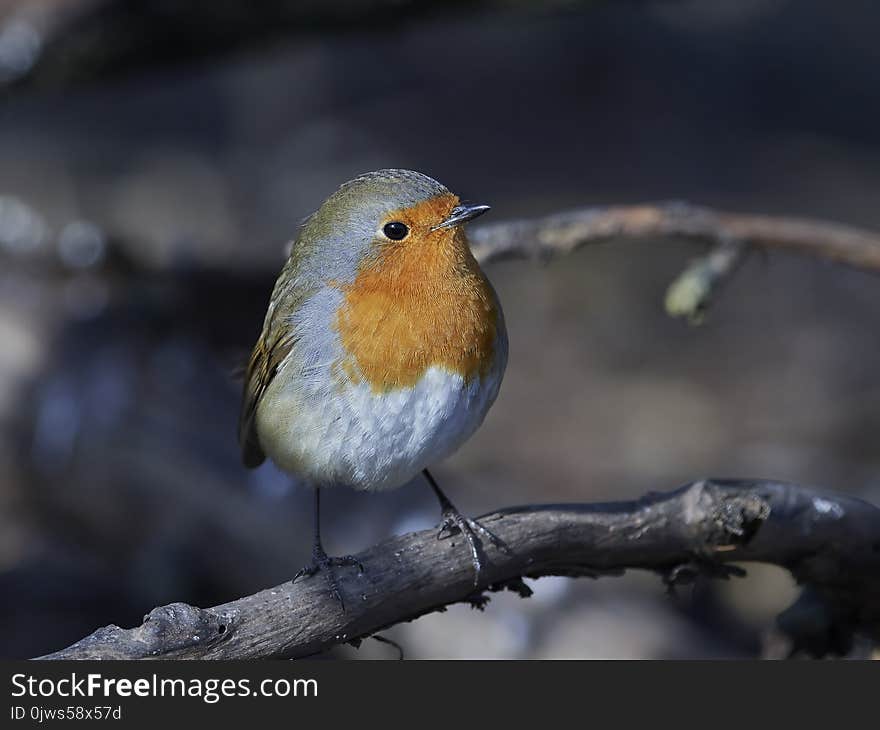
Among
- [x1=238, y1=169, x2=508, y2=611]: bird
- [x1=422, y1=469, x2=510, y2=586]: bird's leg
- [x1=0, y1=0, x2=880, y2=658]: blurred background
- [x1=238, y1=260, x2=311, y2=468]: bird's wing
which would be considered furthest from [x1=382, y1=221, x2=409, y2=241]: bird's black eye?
[x1=0, y1=0, x2=880, y2=658]: blurred background

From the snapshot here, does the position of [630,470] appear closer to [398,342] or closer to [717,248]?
[717,248]

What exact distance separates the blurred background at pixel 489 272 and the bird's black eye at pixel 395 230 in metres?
2.22

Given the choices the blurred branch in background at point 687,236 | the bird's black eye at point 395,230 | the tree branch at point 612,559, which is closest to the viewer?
the tree branch at point 612,559

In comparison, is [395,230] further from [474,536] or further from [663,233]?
[663,233]

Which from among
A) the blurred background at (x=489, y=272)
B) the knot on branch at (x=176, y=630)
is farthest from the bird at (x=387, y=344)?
the blurred background at (x=489, y=272)

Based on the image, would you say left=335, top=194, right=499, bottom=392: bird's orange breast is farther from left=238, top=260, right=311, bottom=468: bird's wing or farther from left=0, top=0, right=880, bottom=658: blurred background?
left=0, top=0, right=880, bottom=658: blurred background

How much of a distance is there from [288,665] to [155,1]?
6211mm

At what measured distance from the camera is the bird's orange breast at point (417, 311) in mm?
3379

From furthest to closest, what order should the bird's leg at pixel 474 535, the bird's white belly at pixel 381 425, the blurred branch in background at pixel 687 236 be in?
the blurred branch in background at pixel 687 236
the bird's white belly at pixel 381 425
the bird's leg at pixel 474 535

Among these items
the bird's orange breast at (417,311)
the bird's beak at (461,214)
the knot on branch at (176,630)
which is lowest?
the knot on branch at (176,630)

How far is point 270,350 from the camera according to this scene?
3.75 m

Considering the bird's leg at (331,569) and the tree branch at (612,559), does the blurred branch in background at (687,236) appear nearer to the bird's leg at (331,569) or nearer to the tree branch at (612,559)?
the tree branch at (612,559)

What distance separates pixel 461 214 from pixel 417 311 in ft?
0.97

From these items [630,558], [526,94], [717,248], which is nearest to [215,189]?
[526,94]
